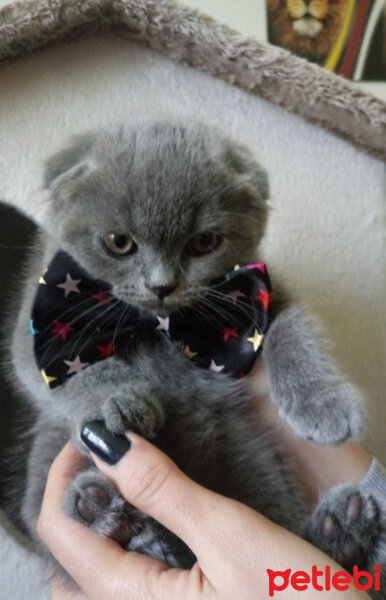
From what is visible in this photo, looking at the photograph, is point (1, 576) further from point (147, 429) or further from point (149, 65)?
point (149, 65)

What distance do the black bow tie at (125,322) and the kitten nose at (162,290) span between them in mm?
77

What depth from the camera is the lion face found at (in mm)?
1198

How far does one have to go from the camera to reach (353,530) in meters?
0.66

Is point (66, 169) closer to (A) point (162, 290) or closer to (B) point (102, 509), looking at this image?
(A) point (162, 290)

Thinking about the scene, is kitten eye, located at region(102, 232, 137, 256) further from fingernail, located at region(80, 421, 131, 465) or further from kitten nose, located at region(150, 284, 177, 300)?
fingernail, located at region(80, 421, 131, 465)

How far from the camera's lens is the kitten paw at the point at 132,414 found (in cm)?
67

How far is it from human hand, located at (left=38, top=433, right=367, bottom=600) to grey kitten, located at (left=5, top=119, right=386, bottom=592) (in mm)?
40

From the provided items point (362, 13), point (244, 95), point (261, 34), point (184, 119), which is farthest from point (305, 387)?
point (362, 13)

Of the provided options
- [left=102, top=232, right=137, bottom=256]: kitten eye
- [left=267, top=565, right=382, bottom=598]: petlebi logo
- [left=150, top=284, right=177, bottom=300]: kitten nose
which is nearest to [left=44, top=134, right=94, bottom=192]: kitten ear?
[left=102, top=232, right=137, bottom=256]: kitten eye

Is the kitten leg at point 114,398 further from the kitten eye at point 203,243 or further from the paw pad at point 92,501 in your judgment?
the kitten eye at point 203,243

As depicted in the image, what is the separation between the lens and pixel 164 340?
803 millimetres

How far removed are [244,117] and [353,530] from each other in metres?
0.75

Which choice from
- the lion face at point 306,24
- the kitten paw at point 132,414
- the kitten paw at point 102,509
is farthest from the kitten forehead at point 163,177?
the lion face at point 306,24

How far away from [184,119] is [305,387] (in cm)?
47
